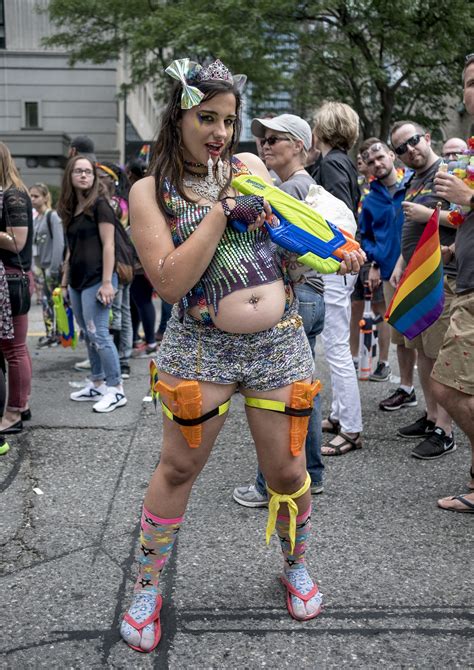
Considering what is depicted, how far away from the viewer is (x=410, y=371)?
5.50 meters

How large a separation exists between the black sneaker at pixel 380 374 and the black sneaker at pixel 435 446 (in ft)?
6.19

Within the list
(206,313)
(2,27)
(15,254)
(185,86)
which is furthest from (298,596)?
(2,27)

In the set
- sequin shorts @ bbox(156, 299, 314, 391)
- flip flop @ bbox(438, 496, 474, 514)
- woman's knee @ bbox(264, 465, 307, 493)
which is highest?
sequin shorts @ bbox(156, 299, 314, 391)

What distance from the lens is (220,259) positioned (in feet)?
7.61

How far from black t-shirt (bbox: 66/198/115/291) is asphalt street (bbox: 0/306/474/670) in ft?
4.12

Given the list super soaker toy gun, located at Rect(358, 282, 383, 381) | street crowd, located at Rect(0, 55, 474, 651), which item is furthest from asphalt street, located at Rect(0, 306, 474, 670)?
super soaker toy gun, located at Rect(358, 282, 383, 381)

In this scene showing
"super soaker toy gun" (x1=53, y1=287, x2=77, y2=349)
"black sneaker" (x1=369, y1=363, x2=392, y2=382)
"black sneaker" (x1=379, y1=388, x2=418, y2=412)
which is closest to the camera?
"black sneaker" (x1=379, y1=388, x2=418, y2=412)

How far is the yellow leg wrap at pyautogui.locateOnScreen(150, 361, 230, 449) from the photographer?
230 centimetres

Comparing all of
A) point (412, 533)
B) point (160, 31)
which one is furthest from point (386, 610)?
point (160, 31)

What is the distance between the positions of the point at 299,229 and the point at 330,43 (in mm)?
13900

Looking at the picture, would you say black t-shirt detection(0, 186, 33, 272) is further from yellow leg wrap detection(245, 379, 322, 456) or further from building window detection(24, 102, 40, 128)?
building window detection(24, 102, 40, 128)

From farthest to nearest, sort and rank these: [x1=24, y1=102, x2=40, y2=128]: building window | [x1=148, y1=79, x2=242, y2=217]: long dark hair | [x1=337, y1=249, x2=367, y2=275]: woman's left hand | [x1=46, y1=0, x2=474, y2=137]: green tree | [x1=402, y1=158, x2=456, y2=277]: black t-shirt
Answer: [x1=24, y1=102, x2=40, y2=128]: building window → [x1=46, y1=0, x2=474, y2=137]: green tree → [x1=402, y1=158, x2=456, y2=277]: black t-shirt → [x1=337, y1=249, x2=367, y2=275]: woman's left hand → [x1=148, y1=79, x2=242, y2=217]: long dark hair

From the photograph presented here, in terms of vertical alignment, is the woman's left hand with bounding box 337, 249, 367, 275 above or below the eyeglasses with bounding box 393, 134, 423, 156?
below

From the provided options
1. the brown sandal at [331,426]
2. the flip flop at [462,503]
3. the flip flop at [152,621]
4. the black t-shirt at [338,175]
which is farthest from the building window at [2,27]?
the flip flop at [152,621]
